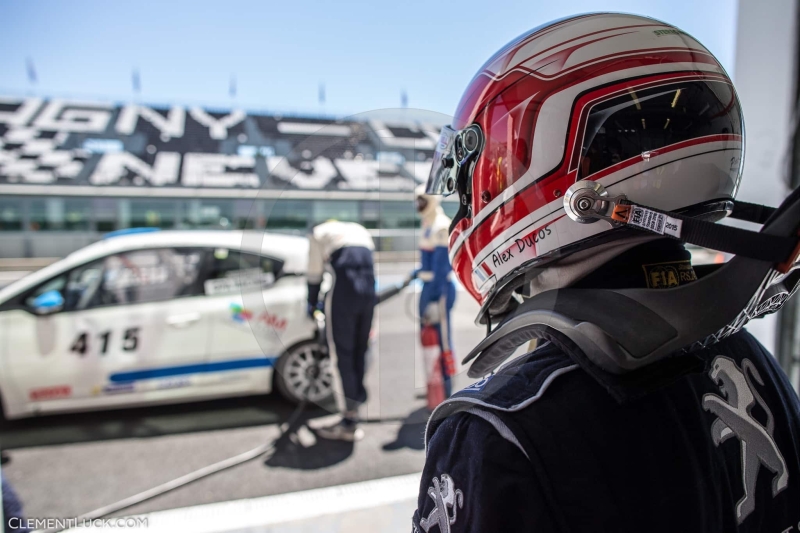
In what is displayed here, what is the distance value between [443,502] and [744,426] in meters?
0.42

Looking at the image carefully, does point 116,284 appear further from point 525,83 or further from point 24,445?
point 525,83

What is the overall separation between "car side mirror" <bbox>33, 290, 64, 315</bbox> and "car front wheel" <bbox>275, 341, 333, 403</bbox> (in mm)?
1619

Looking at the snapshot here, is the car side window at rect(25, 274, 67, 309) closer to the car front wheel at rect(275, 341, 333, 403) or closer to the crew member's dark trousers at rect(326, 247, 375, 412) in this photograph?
the car front wheel at rect(275, 341, 333, 403)

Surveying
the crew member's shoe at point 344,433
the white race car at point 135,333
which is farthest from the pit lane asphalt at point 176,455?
the white race car at point 135,333

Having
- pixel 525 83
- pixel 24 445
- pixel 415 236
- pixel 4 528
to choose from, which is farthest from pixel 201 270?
pixel 525 83

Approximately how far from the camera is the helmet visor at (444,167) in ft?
3.06

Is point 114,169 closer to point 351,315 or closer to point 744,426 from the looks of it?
point 351,315

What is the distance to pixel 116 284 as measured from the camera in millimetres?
3699

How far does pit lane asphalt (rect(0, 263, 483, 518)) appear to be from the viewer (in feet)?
9.49

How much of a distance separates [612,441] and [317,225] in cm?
179

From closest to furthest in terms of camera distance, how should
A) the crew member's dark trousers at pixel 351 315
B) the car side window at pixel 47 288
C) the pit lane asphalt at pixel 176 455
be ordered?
the crew member's dark trousers at pixel 351 315, the pit lane asphalt at pixel 176 455, the car side window at pixel 47 288

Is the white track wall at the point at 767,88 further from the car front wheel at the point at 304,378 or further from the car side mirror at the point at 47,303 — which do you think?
the car side mirror at the point at 47,303

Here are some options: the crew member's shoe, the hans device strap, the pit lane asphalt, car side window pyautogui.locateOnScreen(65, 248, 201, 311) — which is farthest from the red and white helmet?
car side window pyautogui.locateOnScreen(65, 248, 201, 311)

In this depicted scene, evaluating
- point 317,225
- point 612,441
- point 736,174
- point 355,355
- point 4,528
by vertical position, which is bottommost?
point 4,528
